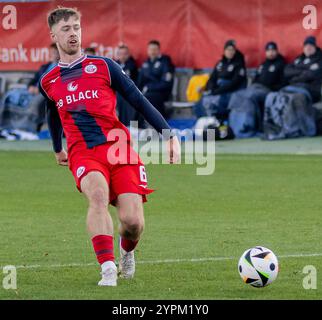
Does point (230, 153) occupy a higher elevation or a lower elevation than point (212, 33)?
lower

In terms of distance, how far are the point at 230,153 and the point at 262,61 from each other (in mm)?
3948

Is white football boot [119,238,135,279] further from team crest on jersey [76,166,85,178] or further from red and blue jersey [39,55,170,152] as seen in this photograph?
red and blue jersey [39,55,170,152]

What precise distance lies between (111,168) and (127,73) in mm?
16364

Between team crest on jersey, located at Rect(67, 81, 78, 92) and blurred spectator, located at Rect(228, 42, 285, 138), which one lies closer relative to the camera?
team crest on jersey, located at Rect(67, 81, 78, 92)

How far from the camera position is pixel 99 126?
931 cm

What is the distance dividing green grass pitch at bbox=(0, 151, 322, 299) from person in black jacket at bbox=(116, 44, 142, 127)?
5.11 metres

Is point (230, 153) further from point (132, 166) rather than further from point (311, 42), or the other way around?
point (132, 166)

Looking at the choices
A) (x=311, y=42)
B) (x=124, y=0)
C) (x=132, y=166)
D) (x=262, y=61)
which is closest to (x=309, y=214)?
(x=132, y=166)

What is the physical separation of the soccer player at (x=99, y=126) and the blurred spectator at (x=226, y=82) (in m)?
15.0

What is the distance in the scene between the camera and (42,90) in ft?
31.6

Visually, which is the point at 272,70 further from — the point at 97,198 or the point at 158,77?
the point at 97,198

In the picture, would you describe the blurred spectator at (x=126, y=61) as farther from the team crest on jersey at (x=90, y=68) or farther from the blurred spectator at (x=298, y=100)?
the team crest on jersey at (x=90, y=68)

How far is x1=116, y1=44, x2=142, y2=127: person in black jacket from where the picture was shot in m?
25.4

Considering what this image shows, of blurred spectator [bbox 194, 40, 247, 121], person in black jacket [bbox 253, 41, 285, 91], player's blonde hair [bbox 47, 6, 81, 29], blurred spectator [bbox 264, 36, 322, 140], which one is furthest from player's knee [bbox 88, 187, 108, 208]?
person in black jacket [bbox 253, 41, 285, 91]
